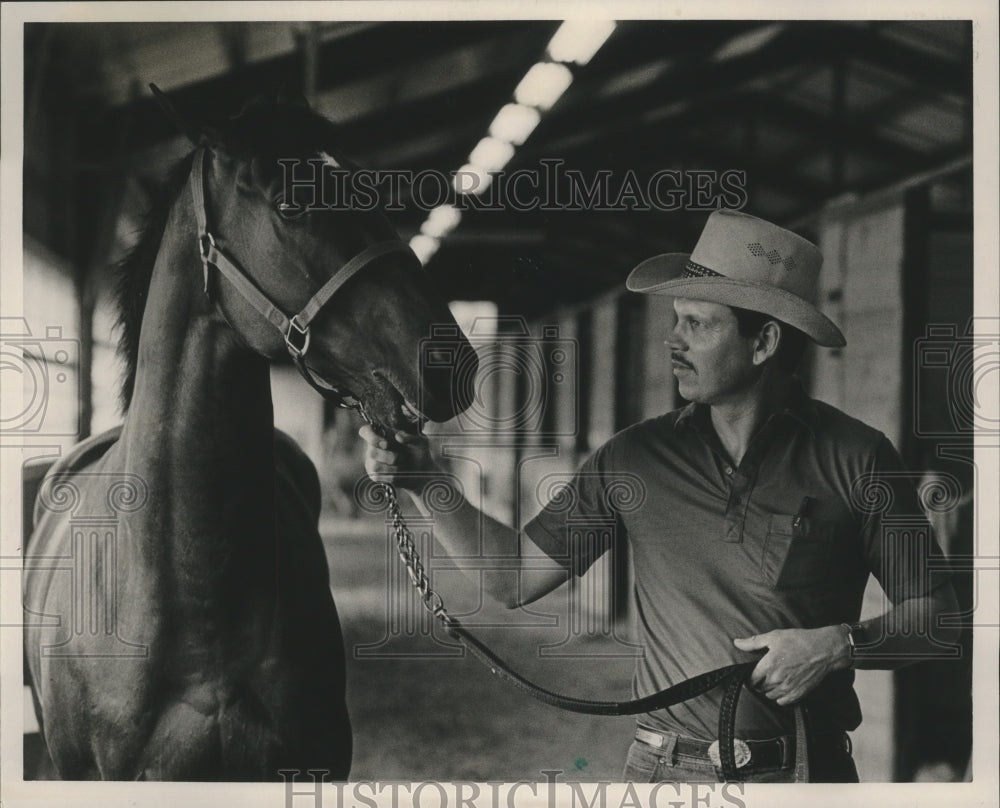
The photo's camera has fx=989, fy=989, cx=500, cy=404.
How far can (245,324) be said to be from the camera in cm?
256

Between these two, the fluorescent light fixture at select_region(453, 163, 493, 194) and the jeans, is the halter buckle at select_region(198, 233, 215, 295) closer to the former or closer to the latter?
the fluorescent light fixture at select_region(453, 163, 493, 194)

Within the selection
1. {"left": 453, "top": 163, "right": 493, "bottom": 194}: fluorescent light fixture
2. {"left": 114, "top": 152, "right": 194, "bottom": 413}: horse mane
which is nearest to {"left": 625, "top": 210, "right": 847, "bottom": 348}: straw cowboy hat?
{"left": 453, "top": 163, "right": 493, "bottom": 194}: fluorescent light fixture

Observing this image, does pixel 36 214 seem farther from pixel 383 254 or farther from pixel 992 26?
pixel 992 26

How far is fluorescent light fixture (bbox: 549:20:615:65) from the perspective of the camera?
2.84 meters

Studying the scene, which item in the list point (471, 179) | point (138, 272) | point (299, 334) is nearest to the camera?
point (299, 334)

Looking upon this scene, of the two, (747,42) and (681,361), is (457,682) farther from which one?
(747,42)

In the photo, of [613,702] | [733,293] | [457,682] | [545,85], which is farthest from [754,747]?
[545,85]

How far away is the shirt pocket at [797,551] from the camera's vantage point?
2.74m

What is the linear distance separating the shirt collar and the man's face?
0.03 m

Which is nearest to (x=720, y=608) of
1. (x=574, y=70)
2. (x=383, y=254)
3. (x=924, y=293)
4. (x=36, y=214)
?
(x=924, y=293)

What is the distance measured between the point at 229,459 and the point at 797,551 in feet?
5.14

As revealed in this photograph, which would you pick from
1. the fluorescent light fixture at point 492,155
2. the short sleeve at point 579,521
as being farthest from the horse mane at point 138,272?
the short sleeve at point 579,521

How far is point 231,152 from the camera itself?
265 centimetres

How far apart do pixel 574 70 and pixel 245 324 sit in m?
1.19
